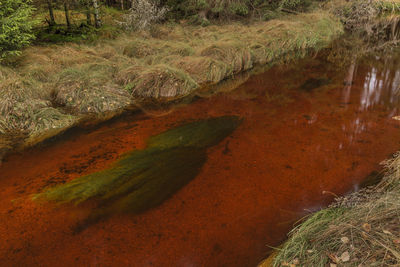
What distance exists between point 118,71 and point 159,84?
1.29 metres

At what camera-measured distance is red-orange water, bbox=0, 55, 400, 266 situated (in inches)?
125

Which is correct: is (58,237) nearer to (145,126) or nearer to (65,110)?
(145,126)

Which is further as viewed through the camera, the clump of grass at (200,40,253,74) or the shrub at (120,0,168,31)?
the shrub at (120,0,168,31)

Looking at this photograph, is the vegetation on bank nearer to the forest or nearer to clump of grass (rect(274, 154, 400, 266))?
the forest

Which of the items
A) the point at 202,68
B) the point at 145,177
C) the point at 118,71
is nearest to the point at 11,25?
the point at 118,71

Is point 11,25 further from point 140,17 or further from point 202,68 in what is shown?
point 140,17

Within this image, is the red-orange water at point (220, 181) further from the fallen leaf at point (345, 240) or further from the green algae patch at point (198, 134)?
the fallen leaf at point (345, 240)

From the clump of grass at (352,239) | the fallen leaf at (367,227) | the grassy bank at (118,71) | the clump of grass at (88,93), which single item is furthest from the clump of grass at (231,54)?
the fallen leaf at (367,227)

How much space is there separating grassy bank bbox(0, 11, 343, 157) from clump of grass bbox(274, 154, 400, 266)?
16.3 feet

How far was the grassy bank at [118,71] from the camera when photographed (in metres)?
5.86

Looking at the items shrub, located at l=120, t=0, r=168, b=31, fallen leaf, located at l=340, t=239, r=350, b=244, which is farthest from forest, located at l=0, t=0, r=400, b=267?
shrub, located at l=120, t=0, r=168, b=31

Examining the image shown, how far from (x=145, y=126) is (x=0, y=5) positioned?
4.56 metres

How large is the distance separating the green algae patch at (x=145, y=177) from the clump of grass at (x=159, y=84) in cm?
224

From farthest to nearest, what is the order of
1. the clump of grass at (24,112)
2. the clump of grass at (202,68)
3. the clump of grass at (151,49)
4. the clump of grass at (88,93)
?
the clump of grass at (151,49) < the clump of grass at (202,68) < the clump of grass at (88,93) < the clump of grass at (24,112)
